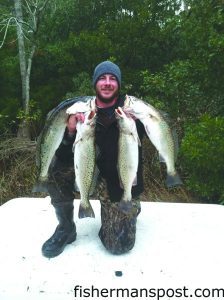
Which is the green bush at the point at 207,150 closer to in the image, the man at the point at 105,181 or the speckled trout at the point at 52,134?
the man at the point at 105,181

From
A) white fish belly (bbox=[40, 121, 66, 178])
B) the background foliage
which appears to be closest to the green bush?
the background foliage

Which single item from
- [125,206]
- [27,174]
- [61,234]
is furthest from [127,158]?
[27,174]

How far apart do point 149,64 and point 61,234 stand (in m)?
5.40

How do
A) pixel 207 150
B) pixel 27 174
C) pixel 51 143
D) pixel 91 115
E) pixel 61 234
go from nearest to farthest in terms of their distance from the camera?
pixel 91 115 < pixel 51 143 < pixel 61 234 < pixel 207 150 < pixel 27 174

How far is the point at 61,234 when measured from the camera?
3.24 metres

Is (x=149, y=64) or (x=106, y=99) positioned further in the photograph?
(x=149, y=64)

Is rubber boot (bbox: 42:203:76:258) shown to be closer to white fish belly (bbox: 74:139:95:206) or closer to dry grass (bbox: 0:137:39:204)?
white fish belly (bbox: 74:139:95:206)

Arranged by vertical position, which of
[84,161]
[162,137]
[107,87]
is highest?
[107,87]

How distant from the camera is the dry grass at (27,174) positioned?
579cm

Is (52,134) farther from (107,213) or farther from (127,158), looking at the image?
(107,213)

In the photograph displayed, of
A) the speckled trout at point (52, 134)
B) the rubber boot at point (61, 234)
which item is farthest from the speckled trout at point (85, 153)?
the rubber boot at point (61, 234)

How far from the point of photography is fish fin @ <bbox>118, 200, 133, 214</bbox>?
2.87 metres

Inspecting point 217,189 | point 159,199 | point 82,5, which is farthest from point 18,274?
point 82,5

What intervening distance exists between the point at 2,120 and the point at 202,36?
3.63 m
